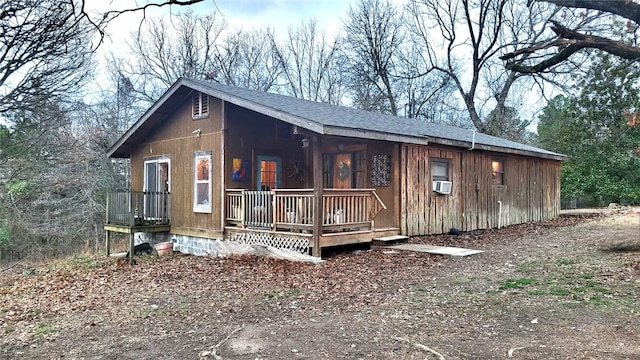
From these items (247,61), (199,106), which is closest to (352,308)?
(199,106)

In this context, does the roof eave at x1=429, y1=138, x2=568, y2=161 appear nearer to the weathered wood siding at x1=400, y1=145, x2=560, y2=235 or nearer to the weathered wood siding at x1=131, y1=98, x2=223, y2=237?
the weathered wood siding at x1=400, y1=145, x2=560, y2=235

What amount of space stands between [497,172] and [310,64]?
62.7ft

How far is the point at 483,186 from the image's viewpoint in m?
13.5

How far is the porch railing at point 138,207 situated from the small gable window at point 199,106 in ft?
8.39

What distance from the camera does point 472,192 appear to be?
514 inches

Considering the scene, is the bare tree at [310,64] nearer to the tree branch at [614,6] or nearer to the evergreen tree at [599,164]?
the evergreen tree at [599,164]

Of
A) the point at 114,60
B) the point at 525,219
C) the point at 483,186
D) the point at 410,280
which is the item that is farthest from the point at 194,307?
the point at 114,60

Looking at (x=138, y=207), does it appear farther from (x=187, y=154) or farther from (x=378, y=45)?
(x=378, y=45)

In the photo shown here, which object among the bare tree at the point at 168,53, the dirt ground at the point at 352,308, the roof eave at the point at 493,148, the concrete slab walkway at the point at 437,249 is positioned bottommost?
the dirt ground at the point at 352,308

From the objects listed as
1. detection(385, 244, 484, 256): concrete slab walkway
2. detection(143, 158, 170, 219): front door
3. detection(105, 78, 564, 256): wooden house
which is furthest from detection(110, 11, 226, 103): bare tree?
detection(385, 244, 484, 256): concrete slab walkway

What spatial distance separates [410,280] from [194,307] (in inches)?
132

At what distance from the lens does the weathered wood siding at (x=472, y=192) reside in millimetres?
11336

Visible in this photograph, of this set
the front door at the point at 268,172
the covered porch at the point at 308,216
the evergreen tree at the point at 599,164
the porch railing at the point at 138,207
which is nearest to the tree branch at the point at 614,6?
the covered porch at the point at 308,216

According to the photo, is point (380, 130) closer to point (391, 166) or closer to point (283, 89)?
point (391, 166)
